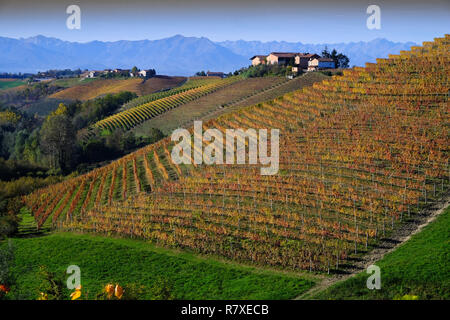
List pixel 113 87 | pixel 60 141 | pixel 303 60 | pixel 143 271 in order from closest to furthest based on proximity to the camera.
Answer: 1. pixel 143 271
2. pixel 60 141
3. pixel 303 60
4. pixel 113 87

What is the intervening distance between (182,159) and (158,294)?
21.5 metres

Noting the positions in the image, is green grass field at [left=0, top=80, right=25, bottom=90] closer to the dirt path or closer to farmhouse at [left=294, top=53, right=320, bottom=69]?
farmhouse at [left=294, top=53, right=320, bottom=69]

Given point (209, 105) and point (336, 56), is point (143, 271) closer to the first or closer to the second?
point (209, 105)

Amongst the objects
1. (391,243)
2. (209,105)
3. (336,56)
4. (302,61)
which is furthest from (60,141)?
(336,56)

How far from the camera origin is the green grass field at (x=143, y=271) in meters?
15.4

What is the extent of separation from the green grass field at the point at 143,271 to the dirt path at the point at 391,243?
0.49 metres

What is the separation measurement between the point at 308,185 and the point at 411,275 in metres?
9.85

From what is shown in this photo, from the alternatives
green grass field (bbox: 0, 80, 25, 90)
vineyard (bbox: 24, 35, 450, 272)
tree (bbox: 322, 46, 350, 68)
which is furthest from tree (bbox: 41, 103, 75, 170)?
green grass field (bbox: 0, 80, 25, 90)

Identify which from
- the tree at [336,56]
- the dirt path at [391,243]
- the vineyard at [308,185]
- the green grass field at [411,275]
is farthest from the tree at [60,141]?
the tree at [336,56]

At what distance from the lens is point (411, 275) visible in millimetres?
13781

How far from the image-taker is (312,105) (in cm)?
3716

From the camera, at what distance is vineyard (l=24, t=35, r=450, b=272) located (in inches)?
753

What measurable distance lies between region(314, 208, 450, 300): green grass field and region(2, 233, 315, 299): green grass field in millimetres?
1908
